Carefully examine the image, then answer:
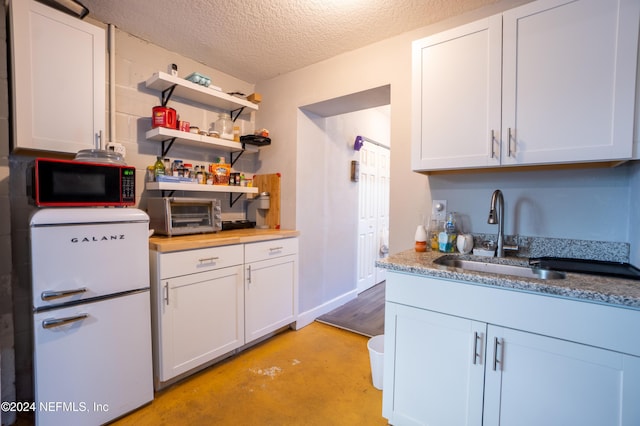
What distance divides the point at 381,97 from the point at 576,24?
1310mm

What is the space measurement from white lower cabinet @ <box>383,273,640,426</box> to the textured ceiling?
1680 mm

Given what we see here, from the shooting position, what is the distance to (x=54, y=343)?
1.34 meters

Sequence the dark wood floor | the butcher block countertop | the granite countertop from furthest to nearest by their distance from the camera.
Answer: the dark wood floor, the butcher block countertop, the granite countertop

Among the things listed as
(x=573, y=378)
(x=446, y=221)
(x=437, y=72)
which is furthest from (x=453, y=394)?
(x=437, y=72)

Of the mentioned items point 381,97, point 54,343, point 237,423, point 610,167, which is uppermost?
point 381,97

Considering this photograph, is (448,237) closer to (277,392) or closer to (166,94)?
(277,392)

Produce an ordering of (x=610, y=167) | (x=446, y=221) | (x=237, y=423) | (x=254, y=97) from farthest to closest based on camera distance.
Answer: (x=254, y=97)
(x=446, y=221)
(x=237, y=423)
(x=610, y=167)

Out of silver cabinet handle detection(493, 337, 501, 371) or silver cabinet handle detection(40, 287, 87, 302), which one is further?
silver cabinet handle detection(40, 287, 87, 302)

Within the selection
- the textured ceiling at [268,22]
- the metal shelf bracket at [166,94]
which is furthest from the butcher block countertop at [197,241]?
the textured ceiling at [268,22]

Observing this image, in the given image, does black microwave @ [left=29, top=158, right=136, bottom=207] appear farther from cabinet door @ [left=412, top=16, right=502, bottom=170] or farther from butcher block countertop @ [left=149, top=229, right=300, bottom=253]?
cabinet door @ [left=412, top=16, right=502, bottom=170]

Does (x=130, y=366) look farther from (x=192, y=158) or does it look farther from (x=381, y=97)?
(x=381, y=97)

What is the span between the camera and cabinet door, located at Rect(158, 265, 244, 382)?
1.75m

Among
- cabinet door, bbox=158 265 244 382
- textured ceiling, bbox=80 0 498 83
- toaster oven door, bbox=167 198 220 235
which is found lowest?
cabinet door, bbox=158 265 244 382

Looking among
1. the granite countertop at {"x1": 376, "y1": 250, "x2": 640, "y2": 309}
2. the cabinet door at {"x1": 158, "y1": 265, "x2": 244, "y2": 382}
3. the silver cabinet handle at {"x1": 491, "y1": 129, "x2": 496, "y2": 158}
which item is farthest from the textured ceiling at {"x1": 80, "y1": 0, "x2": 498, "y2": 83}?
the cabinet door at {"x1": 158, "y1": 265, "x2": 244, "y2": 382}
